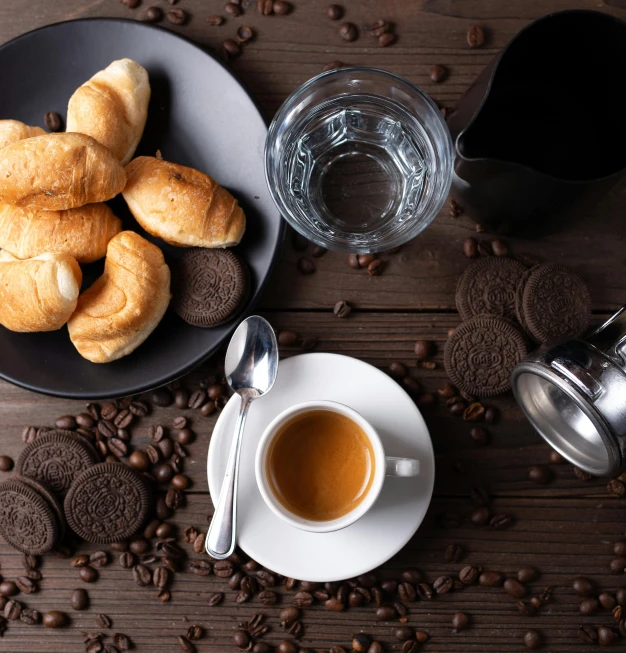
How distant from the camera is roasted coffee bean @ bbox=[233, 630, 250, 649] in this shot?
4.70 feet

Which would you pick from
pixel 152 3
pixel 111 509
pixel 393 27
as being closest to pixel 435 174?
pixel 393 27

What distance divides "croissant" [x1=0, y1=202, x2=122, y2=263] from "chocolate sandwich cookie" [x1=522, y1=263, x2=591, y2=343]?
3.18 feet

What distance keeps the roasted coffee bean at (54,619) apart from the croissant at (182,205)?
0.91m

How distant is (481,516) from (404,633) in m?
0.32

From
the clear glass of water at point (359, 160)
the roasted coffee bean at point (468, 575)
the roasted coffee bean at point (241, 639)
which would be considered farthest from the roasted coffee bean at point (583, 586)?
the clear glass of water at point (359, 160)

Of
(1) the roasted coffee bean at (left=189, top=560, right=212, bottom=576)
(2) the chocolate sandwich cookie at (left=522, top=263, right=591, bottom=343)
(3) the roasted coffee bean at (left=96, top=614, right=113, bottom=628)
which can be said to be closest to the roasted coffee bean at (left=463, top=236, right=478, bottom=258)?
(2) the chocolate sandwich cookie at (left=522, top=263, right=591, bottom=343)

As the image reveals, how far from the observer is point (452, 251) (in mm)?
1478

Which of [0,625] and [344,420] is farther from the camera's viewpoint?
[0,625]

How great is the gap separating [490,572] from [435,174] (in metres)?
0.91

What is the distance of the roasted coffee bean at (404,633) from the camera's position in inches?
56.6

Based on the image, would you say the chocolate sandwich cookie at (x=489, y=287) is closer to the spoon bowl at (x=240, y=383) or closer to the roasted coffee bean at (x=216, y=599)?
the spoon bowl at (x=240, y=383)

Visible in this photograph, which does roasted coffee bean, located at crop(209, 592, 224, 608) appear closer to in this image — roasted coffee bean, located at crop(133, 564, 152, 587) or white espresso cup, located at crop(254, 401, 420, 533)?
roasted coffee bean, located at crop(133, 564, 152, 587)

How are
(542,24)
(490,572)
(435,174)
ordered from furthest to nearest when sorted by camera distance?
(490,572) < (435,174) < (542,24)

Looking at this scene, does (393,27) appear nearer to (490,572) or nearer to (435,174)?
(435,174)
